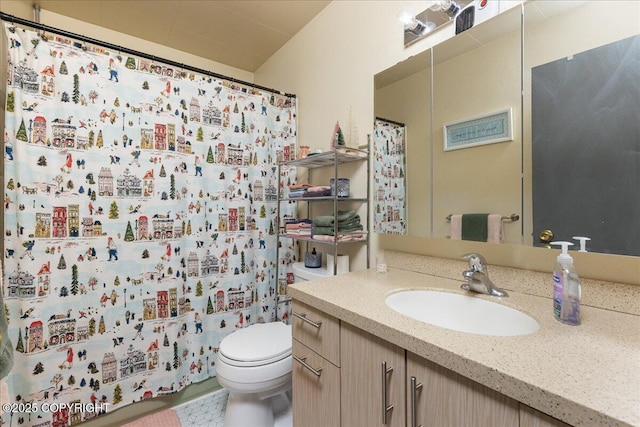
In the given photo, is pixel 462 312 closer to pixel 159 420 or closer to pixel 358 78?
pixel 358 78

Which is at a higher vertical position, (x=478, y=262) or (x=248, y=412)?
(x=478, y=262)

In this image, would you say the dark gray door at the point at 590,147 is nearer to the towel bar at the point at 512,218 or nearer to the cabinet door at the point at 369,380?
the towel bar at the point at 512,218

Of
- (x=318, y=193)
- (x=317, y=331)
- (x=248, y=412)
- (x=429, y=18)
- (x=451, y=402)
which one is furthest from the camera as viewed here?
(x=318, y=193)

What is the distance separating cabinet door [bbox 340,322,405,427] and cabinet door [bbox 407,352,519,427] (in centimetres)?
4

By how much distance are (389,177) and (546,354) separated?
3.23 feet

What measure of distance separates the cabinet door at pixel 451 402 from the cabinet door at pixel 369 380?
1.4 inches

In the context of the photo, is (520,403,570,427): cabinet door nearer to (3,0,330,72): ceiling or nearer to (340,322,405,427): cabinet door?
(340,322,405,427): cabinet door

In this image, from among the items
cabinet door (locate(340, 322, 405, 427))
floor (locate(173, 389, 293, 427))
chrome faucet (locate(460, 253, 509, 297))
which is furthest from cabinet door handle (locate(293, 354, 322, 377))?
floor (locate(173, 389, 293, 427))

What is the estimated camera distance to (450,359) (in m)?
0.61

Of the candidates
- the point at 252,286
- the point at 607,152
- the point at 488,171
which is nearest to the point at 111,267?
the point at 252,286

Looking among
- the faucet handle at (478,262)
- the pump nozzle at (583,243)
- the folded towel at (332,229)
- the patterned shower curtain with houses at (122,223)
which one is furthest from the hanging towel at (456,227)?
the patterned shower curtain with houses at (122,223)

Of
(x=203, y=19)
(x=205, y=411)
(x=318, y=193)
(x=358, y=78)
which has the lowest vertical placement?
(x=205, y=411)

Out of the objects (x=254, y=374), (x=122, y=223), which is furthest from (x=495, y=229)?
(x=122, y=223)

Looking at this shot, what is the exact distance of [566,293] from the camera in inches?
30.0
